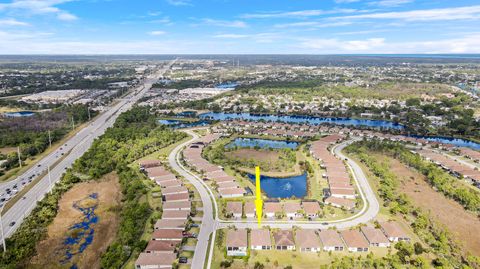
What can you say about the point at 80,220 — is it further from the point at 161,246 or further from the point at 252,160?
the point at 252,160

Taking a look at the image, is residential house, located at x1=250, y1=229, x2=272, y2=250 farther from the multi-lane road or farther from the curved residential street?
the multi-lane road

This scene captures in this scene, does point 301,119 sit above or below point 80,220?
above

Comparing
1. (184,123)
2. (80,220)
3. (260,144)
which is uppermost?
(184,123)

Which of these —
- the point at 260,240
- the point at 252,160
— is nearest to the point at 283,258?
the point at 260,240

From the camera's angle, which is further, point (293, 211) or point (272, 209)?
point (272, 209)

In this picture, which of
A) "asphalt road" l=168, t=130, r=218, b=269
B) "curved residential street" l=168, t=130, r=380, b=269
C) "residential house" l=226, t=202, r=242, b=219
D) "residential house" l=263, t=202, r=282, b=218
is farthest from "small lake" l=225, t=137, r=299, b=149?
"residential house" l=226, t=202, r=242, b=219

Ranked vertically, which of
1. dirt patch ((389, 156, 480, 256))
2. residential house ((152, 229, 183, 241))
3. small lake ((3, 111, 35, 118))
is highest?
small lake ((3, 111, 35, 118))

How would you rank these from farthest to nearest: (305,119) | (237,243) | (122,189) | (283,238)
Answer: (305,119)
(122,189)
(283,238)
(237,243)
